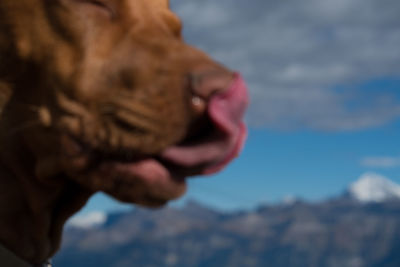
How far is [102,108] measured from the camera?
3.41 metres

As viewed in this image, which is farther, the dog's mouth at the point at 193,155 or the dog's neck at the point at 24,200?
the dog's neck at the point at 24,200

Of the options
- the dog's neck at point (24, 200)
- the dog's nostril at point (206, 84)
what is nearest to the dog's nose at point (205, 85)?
the dog's nostril at point (206, 84)

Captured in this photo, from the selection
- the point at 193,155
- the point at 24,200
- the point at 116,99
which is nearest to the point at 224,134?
the point at 193,155

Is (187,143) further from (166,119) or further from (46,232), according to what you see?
(46,232)

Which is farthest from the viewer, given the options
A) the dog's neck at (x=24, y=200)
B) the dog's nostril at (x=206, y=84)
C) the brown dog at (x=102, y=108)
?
the dog's neck at (x=24, y=200)

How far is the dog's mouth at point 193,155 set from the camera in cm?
330

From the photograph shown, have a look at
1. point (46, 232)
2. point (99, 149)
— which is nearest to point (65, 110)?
point (99, 149)

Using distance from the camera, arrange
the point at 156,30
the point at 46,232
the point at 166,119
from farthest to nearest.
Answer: the point at 46,232
the point at 156,30
the point at 166,119

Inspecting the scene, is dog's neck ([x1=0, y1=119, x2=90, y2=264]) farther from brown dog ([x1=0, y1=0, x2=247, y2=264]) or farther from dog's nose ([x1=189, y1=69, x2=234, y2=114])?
dog's nose ([x1=189, y1=69, x2=234, y2=114])

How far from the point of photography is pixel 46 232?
397 cm

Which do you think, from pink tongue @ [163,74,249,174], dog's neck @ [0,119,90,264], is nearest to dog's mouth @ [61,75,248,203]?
pink tongue @ [163,74,249,174]

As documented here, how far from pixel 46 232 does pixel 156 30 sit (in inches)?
57.8

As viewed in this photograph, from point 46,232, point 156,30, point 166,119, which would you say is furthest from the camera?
point 46,232

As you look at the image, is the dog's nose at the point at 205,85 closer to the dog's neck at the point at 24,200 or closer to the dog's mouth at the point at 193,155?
the dog's mouth at the point at 193,155
